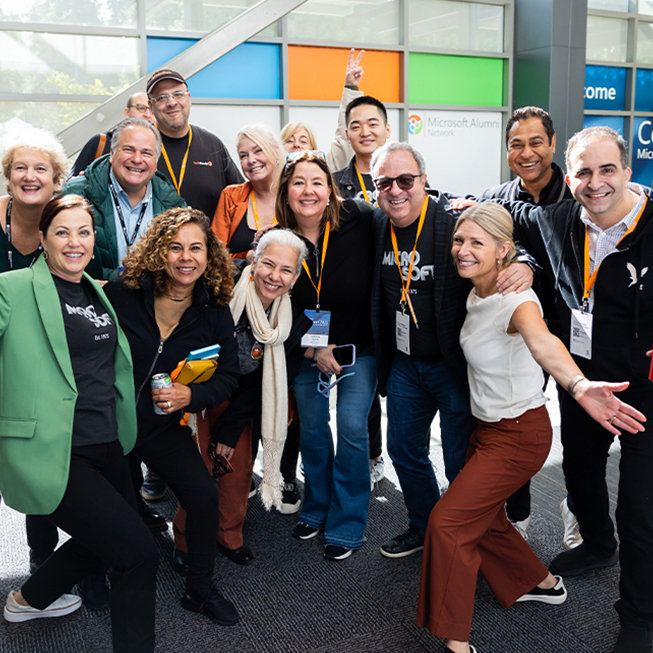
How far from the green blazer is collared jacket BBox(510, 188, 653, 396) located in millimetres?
1941

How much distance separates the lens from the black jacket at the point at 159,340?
2672 mm

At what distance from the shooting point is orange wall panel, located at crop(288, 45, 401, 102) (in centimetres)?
806

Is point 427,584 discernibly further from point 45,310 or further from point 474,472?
point 45,310

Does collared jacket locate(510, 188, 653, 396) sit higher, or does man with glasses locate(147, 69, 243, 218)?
man with glasses locate(147, 69, 243, 218)

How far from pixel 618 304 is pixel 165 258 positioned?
1.79 metres

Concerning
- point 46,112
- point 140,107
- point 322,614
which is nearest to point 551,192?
point 322,614

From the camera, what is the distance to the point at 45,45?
711cm

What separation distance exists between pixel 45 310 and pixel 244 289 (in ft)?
3.50

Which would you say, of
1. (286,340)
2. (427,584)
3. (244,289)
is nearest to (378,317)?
(286,340)

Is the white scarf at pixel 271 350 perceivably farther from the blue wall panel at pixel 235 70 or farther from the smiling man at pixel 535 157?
the blue wall panel at pixel 235 70

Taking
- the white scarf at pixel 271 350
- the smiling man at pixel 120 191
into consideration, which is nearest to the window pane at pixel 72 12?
the smiling man at pixel 120 191

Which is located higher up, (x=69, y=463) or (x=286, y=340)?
(x=286, y=340)

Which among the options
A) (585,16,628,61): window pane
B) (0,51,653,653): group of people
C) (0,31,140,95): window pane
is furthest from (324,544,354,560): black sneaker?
(585,16,628,61): window pane

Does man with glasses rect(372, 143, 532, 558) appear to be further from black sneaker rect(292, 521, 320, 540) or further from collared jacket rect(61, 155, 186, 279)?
collared jacket rect(61, 155, 186, 279)
